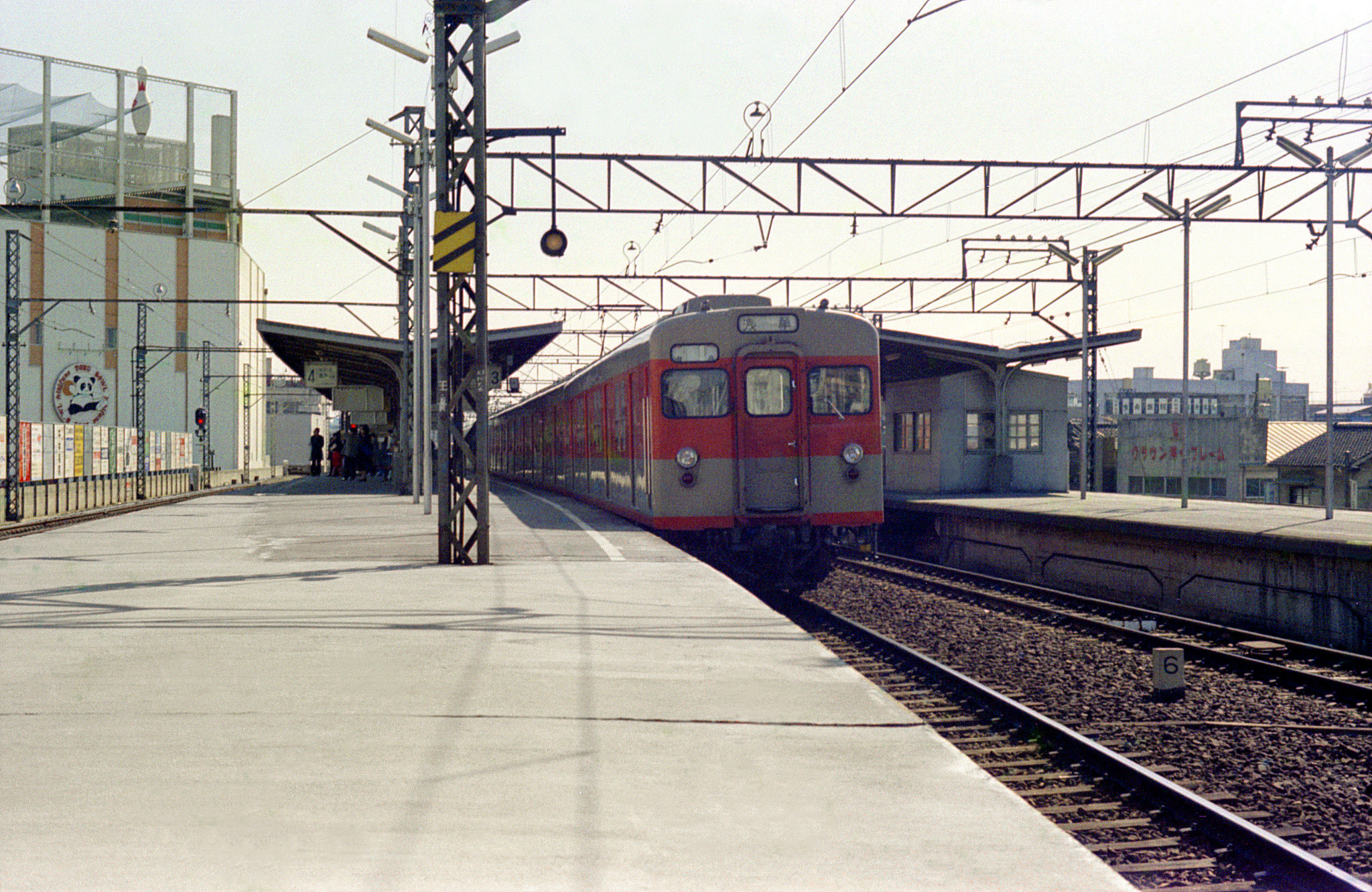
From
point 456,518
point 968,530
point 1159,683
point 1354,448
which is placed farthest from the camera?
point 1354,448

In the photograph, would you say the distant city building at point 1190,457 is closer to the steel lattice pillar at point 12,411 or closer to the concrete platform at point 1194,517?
the concrete platform at point 1194,517

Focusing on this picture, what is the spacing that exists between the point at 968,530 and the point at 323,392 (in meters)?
24.0

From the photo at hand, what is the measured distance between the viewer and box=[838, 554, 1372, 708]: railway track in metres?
9.59

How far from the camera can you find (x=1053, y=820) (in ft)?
19.0

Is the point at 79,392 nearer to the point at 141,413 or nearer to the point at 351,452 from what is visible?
the point at 351,452

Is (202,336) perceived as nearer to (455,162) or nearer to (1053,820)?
(455,162)

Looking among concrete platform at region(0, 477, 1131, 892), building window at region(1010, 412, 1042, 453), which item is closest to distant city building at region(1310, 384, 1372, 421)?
building window at region(1010, 412, 1042, 453)

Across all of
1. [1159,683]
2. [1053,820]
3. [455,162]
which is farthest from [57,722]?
[455,162]

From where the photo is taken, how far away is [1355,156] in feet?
56.7

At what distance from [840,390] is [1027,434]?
13944 millimetres

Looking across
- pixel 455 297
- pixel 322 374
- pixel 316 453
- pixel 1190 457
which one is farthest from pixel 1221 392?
pixel 455 297

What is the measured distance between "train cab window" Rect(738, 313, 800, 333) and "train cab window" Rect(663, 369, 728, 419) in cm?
57

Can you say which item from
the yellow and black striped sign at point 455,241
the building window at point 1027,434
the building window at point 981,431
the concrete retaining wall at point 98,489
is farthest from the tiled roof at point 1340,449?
the yellow and black striped sign at point 455,241

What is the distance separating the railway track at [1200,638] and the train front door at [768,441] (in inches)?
112
